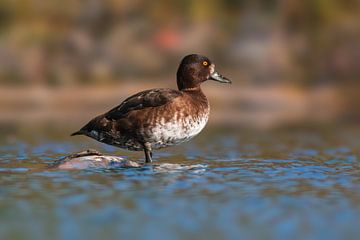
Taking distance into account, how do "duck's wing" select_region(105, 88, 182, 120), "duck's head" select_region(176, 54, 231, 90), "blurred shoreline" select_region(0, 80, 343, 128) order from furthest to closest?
"blurred shoreline" select_region(0, 80, 343, 128), "duck's head" select_region(176, 54, 231, 90), "duck's wing" select_region(105, 88, 182, 120)

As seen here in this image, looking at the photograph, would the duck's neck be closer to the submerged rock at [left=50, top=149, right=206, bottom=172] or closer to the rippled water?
the rippled water

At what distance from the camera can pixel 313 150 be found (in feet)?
38.8

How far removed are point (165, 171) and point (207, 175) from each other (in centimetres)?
51

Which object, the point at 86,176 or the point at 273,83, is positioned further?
the point at 273,83

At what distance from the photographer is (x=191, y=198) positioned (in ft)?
23.4

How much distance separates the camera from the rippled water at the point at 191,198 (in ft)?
19.3

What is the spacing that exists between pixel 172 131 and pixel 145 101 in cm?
52

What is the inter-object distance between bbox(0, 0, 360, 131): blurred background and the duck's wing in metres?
8.92

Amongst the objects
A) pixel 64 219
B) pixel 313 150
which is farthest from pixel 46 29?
pixel 64 219

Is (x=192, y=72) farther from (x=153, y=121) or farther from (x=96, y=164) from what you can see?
(x=96, y=164)

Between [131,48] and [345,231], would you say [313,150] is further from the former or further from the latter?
[131,48]

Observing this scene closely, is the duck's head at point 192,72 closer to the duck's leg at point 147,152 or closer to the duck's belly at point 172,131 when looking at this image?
the duck's belly at point 172,131

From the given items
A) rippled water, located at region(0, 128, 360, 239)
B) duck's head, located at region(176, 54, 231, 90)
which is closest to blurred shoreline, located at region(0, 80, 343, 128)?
duck's head, located at region(176, 54, 231, 90)

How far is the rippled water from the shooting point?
5871 millimetres
